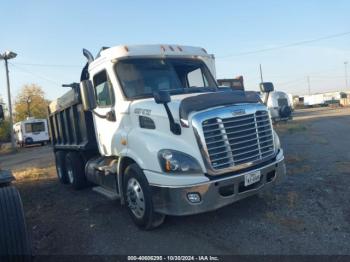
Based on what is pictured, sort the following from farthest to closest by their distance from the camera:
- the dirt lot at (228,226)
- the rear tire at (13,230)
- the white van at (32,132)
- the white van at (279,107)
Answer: the white van at (32,132) < the white van at (279,107) < the dirt lot at (228,226) < the rear tire at (13,230)

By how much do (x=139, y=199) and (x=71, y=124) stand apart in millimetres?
4354

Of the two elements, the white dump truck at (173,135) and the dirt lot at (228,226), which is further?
the white dump truck at (173,135)

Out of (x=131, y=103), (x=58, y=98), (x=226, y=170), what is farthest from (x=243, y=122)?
(x=58, y=98)

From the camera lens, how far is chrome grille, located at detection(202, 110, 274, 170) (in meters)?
5.09

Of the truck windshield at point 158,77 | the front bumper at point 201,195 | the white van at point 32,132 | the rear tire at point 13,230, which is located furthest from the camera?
the white van at point 32,132

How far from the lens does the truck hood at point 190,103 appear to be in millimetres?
5156

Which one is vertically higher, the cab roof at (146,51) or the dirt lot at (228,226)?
the cab roof at (146,51)

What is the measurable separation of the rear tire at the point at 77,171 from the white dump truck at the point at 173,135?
5.68 ft

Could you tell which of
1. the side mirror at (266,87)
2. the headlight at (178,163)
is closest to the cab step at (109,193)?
the headlight at (178,163)

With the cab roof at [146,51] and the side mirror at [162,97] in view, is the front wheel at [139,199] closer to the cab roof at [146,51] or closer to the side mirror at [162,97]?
the side mirror at [162,97]

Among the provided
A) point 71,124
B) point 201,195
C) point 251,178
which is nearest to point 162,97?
point 201,195

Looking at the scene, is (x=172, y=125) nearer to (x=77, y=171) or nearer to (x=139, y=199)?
(x=139, y=199)

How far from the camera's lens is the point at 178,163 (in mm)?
4988

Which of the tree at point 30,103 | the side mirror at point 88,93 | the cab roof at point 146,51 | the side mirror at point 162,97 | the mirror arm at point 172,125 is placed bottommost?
the mirror arm at point 172,125
